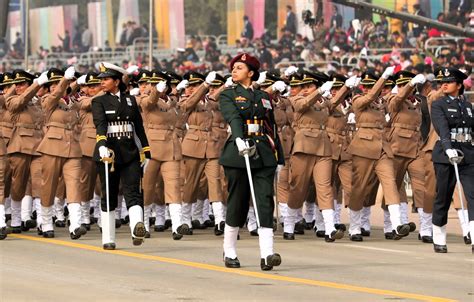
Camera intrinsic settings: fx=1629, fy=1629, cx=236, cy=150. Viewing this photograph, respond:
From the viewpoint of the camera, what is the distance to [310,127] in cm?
1930

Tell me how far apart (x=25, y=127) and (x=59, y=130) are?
2.25 feet

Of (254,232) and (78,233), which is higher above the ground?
(78,233)

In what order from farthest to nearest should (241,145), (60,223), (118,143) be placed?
(60,223) < (118,143) < (241,145)

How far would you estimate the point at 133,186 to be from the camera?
1691 centimetres

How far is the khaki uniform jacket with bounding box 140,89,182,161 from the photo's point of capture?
19625mm

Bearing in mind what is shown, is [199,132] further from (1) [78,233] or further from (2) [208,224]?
(1) [78,233]

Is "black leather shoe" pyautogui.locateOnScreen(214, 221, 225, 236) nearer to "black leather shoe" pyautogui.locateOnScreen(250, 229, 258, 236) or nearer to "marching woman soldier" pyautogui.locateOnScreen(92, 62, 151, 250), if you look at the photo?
"black leather shoe" pyautogui.locateOnScreen(250, 229, 258, 236)

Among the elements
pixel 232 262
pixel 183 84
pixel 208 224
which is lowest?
pixel 208 224

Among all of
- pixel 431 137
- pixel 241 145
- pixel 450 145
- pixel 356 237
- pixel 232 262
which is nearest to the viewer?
pixel 241 145

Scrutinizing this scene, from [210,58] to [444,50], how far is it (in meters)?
8.92

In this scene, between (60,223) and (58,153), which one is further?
(60,223)

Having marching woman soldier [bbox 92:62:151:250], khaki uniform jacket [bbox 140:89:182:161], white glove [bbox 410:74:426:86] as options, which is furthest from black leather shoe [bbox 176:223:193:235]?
white glove [bbox 410:74:426:86]

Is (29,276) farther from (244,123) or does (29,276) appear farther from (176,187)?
(176,187)

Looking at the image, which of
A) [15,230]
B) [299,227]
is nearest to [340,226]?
[299,227]
